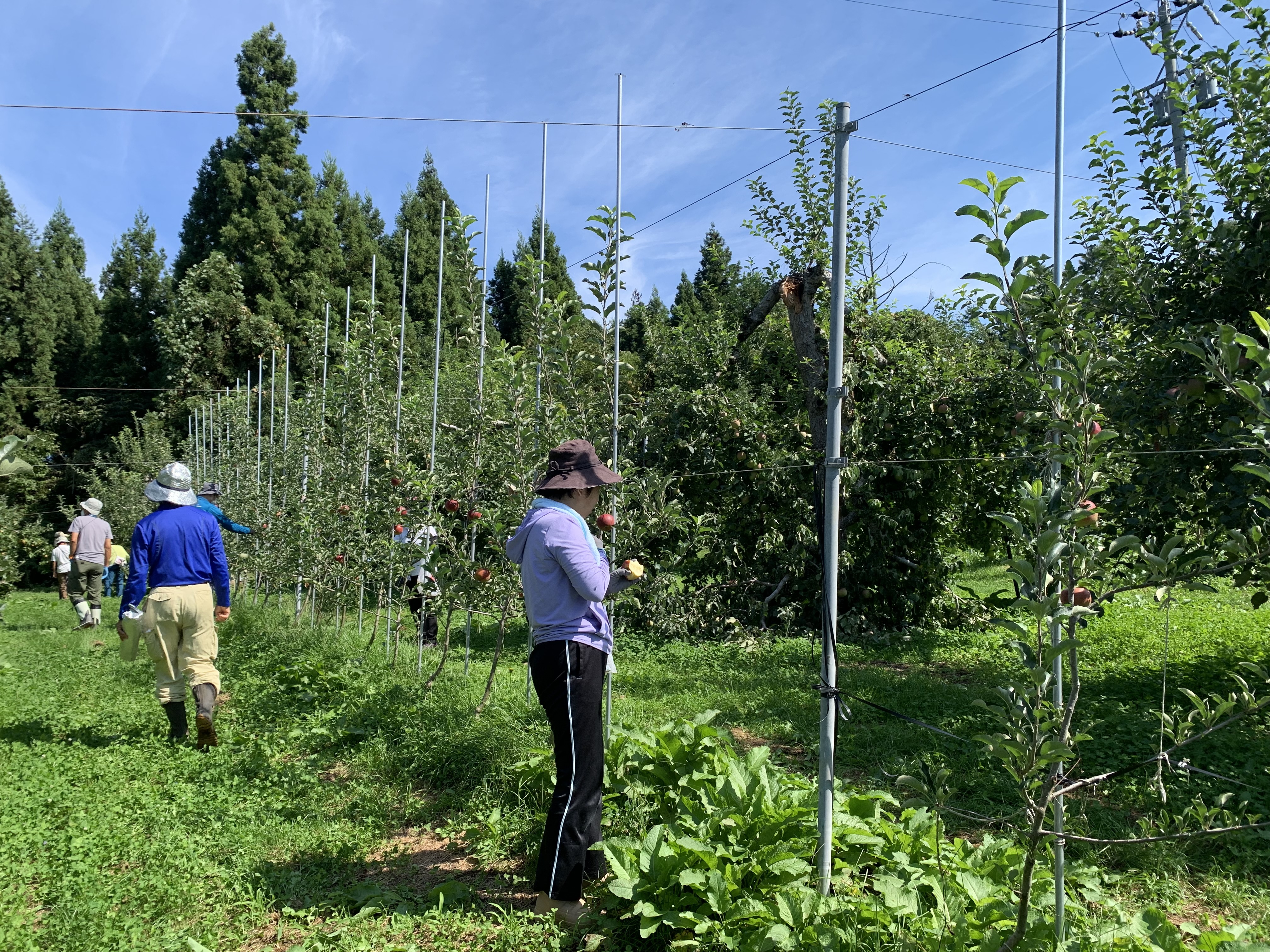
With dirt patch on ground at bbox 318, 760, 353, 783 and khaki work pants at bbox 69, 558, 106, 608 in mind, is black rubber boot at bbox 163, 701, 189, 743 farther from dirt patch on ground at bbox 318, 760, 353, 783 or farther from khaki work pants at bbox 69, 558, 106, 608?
khaki work pants at bbox 69, 558, 106, 608

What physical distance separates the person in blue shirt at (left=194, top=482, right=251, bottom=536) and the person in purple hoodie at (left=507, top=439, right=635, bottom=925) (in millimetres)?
4037

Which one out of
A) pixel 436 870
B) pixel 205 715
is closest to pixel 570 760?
pixel 436 870

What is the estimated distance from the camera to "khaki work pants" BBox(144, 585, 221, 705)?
4.92 metres

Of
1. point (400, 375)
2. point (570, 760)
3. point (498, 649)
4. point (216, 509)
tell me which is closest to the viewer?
point (570, 760)

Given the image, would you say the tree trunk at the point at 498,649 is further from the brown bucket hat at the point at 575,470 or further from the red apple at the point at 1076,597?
the red apple at the point at 1076,597

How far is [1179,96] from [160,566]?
668cm

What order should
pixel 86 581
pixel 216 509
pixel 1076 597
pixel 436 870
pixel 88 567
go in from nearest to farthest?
Answer: pixel 1076 597 → pixel 436 870 → pixel 216 509 → pixel 88 567 → pixel 86 581

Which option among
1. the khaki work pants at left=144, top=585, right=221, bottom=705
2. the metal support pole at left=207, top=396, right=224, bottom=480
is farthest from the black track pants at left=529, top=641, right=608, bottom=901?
the metal support pole at left=207, top=396, right=224, bottom=480

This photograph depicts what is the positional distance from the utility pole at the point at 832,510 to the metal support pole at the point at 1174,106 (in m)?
3.18

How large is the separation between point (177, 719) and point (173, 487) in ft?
4.71

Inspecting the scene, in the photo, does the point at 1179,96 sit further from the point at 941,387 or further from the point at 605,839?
the point at 605,839

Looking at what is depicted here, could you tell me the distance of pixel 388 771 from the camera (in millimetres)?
4281

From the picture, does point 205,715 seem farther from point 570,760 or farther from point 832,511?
point 832,511

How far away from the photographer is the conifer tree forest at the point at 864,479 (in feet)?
6.48
